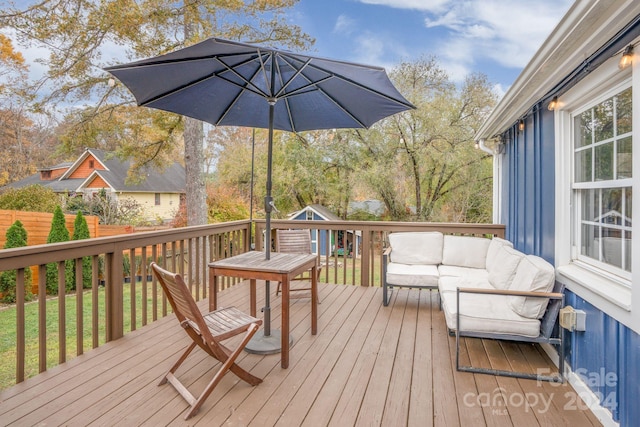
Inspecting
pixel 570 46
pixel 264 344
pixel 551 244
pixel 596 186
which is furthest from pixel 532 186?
pixel 264 344

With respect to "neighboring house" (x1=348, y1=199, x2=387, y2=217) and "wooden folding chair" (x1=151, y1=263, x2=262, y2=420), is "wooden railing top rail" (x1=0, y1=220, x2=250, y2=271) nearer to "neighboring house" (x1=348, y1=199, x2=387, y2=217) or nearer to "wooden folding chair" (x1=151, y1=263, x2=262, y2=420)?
"wooden folding chair" (x1=151, y1=263, x2=262, y2=420)

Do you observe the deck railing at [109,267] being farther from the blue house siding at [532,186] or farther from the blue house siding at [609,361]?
the blue house siding at [609,361]

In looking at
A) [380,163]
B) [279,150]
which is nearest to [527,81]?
[380,163]

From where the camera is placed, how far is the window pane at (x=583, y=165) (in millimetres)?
2681

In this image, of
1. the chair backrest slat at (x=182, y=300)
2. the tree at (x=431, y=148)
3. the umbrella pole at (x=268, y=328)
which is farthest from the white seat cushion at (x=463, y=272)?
the tree at (x=431, y=148)

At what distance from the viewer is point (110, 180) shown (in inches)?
628

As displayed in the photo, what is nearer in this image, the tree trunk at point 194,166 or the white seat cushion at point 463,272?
the white seat cushion at point 463,272

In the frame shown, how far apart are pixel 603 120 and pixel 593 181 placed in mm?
424

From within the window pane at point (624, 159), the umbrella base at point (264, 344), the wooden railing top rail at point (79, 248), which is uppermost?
the window pane at point (624, 159)

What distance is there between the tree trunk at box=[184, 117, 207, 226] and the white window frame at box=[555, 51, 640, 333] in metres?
6.87

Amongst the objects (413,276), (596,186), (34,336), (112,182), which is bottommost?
(34,336)

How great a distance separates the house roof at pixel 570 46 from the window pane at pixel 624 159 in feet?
1.77

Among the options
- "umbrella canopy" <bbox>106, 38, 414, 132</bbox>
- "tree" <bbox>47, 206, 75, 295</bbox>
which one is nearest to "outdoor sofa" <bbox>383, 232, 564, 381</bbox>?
"umbrella canopy" <bbox>106, 38, 414, 132</bbox>

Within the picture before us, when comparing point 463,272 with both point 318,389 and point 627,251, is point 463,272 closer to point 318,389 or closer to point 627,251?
point 627,251
